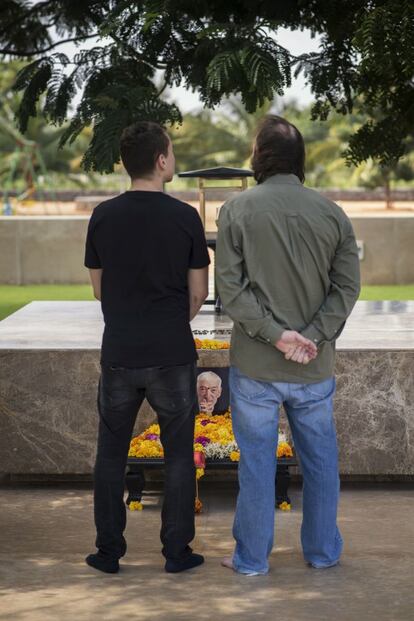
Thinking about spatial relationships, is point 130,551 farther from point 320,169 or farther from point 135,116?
point 320,169

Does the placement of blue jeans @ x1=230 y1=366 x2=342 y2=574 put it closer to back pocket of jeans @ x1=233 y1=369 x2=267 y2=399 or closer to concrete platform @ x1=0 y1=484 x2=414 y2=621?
back pocket of jeans @ x1=233 y1=369 x2=267 y2=399

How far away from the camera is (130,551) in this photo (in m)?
4.79

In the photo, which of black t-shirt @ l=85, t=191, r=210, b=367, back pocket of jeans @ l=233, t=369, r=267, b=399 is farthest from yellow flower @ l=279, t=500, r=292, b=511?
black t-shirt @ l=85, t=191, r=210, b=367

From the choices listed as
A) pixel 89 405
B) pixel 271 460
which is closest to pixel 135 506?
pixel 89 405

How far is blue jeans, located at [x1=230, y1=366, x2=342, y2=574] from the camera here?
4273 millimetres

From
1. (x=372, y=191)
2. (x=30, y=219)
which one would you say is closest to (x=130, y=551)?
(x=30, y=219)

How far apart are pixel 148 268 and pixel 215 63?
794mm

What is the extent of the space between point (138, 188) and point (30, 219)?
12.5 m

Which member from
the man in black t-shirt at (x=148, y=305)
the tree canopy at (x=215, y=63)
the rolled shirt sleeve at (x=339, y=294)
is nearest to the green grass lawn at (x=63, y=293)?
the tree canopy at (x=215, y=63)

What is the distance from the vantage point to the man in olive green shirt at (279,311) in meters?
4.18

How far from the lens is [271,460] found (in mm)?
4324

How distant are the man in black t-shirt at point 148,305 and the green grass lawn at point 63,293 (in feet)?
31.6

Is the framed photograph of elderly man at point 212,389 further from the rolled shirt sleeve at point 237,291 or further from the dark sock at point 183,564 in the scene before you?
the rolled shirt sleeve at point 237,291

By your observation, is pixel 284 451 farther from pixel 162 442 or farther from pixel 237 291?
pixel 237 291
